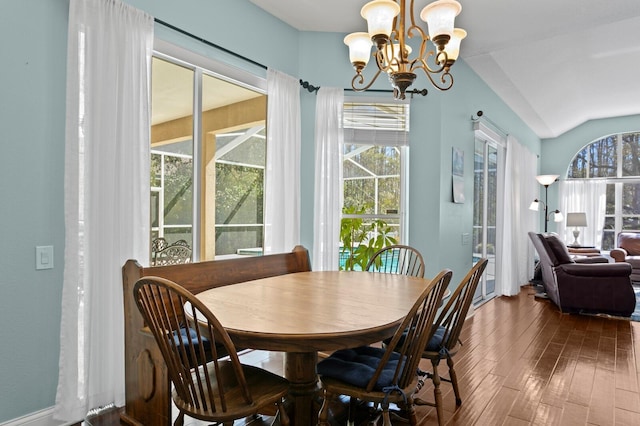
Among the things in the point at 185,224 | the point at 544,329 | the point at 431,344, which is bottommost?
the point at 544,329

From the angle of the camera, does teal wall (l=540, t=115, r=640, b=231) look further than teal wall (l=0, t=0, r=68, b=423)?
Yes

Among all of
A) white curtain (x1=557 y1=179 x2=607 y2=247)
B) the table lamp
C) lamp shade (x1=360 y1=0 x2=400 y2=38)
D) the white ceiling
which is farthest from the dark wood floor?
white curtain (x1=557 y1=179 x2=607 y2=247)

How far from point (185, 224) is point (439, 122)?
107 inches

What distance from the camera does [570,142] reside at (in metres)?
8.40

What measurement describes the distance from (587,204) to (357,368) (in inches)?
334

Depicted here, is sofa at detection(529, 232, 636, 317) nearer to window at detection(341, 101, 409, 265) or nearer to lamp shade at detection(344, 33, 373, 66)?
window at detection(341, 101, 409, 265)

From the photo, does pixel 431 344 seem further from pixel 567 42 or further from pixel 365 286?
pixel 567 42

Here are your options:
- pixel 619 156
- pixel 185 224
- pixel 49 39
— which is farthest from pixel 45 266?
pixel 619 156

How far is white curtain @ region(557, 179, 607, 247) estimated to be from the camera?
26.7ft

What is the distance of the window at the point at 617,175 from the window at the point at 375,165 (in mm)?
6342

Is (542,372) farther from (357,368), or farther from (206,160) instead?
(206,160)

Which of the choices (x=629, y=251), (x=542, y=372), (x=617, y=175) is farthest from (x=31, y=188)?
(x=617, y=175)

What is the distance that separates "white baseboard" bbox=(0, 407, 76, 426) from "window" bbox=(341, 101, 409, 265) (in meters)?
2.64

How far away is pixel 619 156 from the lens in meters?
7.98
